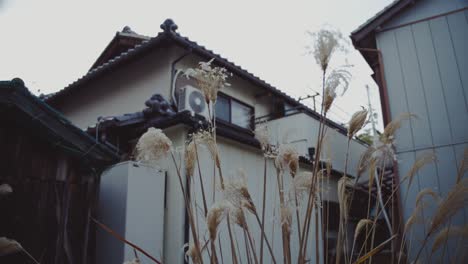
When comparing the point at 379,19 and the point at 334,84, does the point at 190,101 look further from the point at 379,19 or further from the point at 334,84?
the point at 334,84

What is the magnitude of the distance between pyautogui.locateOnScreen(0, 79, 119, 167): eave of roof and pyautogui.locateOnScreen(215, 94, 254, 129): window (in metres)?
3.98

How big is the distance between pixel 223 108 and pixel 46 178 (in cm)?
483

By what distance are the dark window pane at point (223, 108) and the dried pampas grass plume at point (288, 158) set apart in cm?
619

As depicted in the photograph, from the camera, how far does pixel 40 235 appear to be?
3713 mm

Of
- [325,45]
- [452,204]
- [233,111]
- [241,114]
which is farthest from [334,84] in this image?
[241,114]

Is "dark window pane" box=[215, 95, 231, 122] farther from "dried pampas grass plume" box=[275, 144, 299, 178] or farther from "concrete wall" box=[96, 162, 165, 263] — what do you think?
"dried pampas grass plume" box=[275, 144, 299, 178]

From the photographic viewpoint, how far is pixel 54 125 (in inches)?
148

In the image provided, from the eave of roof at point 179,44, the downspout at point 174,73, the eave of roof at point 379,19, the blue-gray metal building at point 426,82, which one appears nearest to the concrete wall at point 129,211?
the downspout at point 174,73

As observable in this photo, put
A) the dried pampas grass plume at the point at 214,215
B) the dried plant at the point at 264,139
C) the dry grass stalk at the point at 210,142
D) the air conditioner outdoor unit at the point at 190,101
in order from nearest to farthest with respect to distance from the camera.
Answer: the dried pampas grass plume at the point at 214,215 → the dry grass stalk at the point at 210,142 → the dried plant at the point at 264,139 → the air conditioner outdoor unit at the point at 190,101

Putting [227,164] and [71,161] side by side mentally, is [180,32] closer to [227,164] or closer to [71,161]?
[227,164]

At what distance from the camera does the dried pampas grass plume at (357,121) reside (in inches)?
61.9

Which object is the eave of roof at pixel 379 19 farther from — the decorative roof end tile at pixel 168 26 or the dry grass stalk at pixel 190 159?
the dry grass stalk at pixel 190 159

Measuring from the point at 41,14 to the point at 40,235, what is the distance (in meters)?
2.73

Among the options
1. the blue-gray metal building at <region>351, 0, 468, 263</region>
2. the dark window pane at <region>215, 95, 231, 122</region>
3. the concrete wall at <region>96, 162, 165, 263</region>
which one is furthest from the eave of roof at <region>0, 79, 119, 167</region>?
the blue-gray metal building at <region>351, 0, 468, 263</region>
